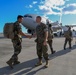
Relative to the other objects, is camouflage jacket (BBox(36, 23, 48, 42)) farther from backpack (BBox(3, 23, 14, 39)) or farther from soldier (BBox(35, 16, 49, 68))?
backpack (BBox(3, 23, 14, 39))

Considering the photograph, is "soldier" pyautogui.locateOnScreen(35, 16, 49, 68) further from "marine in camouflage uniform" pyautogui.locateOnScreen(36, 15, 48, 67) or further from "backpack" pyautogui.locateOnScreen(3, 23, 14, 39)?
"backpack" pyautogui.locateOnScreen(3, 23, 14, 39)

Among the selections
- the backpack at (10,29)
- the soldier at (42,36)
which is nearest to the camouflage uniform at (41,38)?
the soldier at (42,36)

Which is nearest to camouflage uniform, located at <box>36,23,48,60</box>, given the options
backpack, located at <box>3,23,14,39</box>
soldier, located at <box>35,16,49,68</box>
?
soldier, located at <box>35,16,49,68</box>

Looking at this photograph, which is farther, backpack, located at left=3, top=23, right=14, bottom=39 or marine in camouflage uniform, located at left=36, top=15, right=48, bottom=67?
marine in camouflage uniform, located at left=36, top=15, right=48, bottom=67

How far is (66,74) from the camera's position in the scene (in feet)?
21.6

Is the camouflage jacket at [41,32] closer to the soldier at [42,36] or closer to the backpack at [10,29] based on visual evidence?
the soldier at [42,36]

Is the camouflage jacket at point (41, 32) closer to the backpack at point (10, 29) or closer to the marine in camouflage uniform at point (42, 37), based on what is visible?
the marine in camouflage uniform at point (42, 37)

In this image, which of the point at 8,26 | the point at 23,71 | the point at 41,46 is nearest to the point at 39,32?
the point at 41,46

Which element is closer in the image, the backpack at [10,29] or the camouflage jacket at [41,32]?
the backpack at [10,29]

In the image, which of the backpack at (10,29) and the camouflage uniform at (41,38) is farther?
the camouflage uniform at (41,38)

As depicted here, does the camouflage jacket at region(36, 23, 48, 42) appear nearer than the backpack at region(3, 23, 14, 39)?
No

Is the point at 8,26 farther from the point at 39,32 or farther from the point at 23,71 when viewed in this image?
the point at 23,71

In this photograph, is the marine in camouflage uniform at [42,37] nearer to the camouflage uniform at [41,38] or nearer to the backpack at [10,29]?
the camouflage uniform at [41,38]

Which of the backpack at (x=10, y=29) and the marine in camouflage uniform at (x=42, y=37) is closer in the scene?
the backpack at (x=10, y=29)
